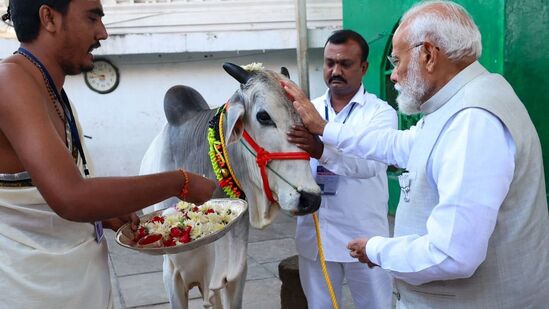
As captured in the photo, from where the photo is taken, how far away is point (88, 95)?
8156mm

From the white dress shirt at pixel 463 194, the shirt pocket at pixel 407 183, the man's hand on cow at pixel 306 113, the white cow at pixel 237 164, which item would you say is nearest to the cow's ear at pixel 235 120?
the white cow at pixel 237 164

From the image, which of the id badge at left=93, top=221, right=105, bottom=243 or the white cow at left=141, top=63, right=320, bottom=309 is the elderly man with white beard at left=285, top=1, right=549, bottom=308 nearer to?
the white cow at left=141, top=63, right=320, bottom=309

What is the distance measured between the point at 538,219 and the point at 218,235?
1.07 meters

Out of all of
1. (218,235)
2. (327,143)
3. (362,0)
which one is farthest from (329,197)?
(362,0)

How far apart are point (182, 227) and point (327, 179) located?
3.21 feet

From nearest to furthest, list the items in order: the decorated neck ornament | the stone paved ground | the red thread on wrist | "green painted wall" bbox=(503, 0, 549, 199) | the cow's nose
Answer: the red thread on wrist
the cow's nose
the decorated neck ornament
"green painted wall" bbox=(503, 0, 549, 199)
the stone paved ground

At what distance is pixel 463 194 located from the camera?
5.56 ft

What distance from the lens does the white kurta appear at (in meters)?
3.15

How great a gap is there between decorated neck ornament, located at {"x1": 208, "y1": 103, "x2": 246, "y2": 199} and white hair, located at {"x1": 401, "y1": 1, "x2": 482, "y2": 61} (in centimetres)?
120

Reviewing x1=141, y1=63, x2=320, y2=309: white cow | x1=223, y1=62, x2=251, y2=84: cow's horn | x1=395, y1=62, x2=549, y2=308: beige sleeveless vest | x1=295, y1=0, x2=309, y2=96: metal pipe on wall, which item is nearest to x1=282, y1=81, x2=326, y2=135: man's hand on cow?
x1=141, y1=63, x2=320, y2=309: white cow

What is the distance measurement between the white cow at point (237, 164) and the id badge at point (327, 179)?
1.26 feet

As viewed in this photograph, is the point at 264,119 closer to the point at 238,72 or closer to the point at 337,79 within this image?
the point at 238,72

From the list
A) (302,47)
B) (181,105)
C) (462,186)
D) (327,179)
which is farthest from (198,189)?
(302,47)

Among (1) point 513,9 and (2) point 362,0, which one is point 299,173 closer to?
(1) point 513,9
